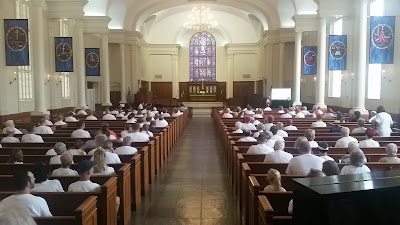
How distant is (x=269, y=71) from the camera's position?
3027cm

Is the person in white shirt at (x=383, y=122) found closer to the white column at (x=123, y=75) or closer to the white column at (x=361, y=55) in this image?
the white column at (x=361, y=55)

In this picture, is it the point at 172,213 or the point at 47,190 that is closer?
the point at 47,190

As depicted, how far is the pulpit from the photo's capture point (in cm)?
3762

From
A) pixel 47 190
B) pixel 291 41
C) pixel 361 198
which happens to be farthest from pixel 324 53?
pixel 361 198

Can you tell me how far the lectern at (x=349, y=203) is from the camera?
2225 millimetres

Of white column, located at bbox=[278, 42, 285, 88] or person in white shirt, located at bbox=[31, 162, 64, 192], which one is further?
white column, located at bbox=[278, 42, 285, 88]

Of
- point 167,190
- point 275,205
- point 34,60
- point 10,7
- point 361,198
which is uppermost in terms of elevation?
point 10,7

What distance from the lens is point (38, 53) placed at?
16547 mm

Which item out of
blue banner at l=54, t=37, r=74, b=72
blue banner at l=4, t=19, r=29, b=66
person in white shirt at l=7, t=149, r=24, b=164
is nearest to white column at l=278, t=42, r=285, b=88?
blue banner at l=54, t=37, r=74, b=72

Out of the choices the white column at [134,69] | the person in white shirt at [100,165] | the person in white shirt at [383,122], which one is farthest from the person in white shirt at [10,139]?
the white column at [134,69]

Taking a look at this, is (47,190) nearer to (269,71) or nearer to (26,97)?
(26,97)

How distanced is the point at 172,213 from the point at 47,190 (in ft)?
7.87

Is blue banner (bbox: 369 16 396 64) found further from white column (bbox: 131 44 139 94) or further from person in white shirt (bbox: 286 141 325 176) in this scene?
white column (bbox: 131 44 139 94)

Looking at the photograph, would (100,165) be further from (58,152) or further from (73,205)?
(58,152)
